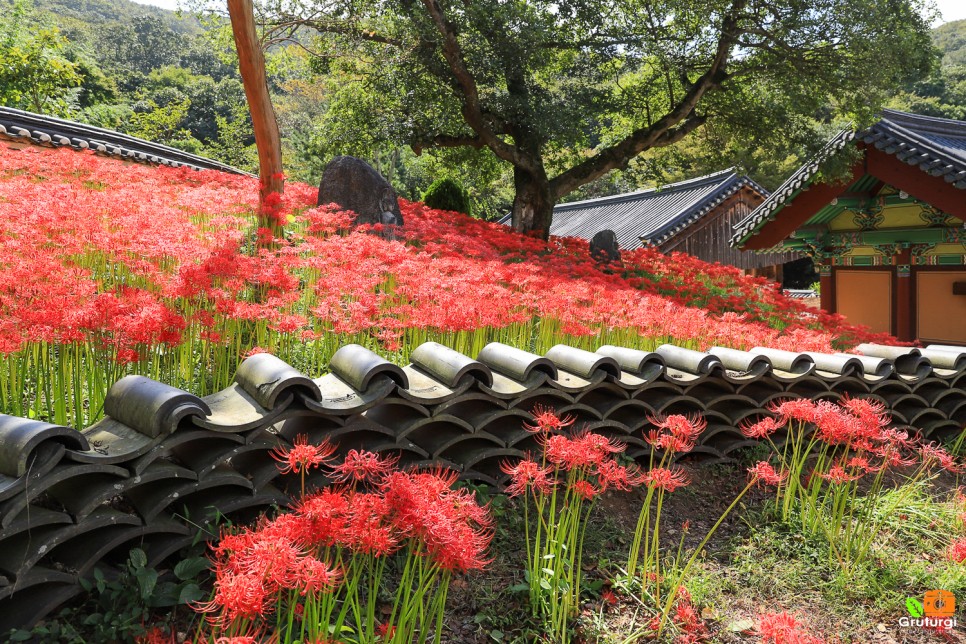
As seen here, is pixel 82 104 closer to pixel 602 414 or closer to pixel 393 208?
pixel 393 208

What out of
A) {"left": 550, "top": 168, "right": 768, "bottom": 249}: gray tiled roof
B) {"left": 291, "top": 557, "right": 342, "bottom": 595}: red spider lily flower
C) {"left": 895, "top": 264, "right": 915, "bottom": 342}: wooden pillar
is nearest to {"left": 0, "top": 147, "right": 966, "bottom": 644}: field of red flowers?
{"left": 291, "top": 557, "right": 342, "bottom": 595}: red spider lily flower

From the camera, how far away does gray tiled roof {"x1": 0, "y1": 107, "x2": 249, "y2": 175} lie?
31.5 feet

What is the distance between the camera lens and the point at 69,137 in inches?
414

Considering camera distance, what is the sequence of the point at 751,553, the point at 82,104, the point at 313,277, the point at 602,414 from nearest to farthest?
1. the point at 751,553
2. the point at 602,414
3. the point at 313,277
4. the point at 82,104

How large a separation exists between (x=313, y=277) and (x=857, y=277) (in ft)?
34.2

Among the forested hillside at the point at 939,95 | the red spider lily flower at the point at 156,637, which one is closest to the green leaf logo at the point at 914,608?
the red spider lily flower at the point at 156,637

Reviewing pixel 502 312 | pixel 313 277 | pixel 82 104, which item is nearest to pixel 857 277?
pixel 502 312

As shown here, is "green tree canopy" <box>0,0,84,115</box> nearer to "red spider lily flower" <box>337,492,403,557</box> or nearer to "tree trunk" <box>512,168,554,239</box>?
"tree trunk" <box>512,168,554,239</box>

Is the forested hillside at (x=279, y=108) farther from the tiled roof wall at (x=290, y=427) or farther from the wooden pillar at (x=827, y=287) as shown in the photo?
the tiled roof wall at (x=290, y=427)

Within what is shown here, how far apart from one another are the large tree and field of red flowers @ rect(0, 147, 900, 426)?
14.7 feet

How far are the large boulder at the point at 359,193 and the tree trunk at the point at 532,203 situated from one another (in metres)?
4.73

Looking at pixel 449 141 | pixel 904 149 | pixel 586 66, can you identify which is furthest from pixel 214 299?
pixel 586 66

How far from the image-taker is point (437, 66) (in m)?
11.5

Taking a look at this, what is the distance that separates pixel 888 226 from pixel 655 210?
15.6 m
